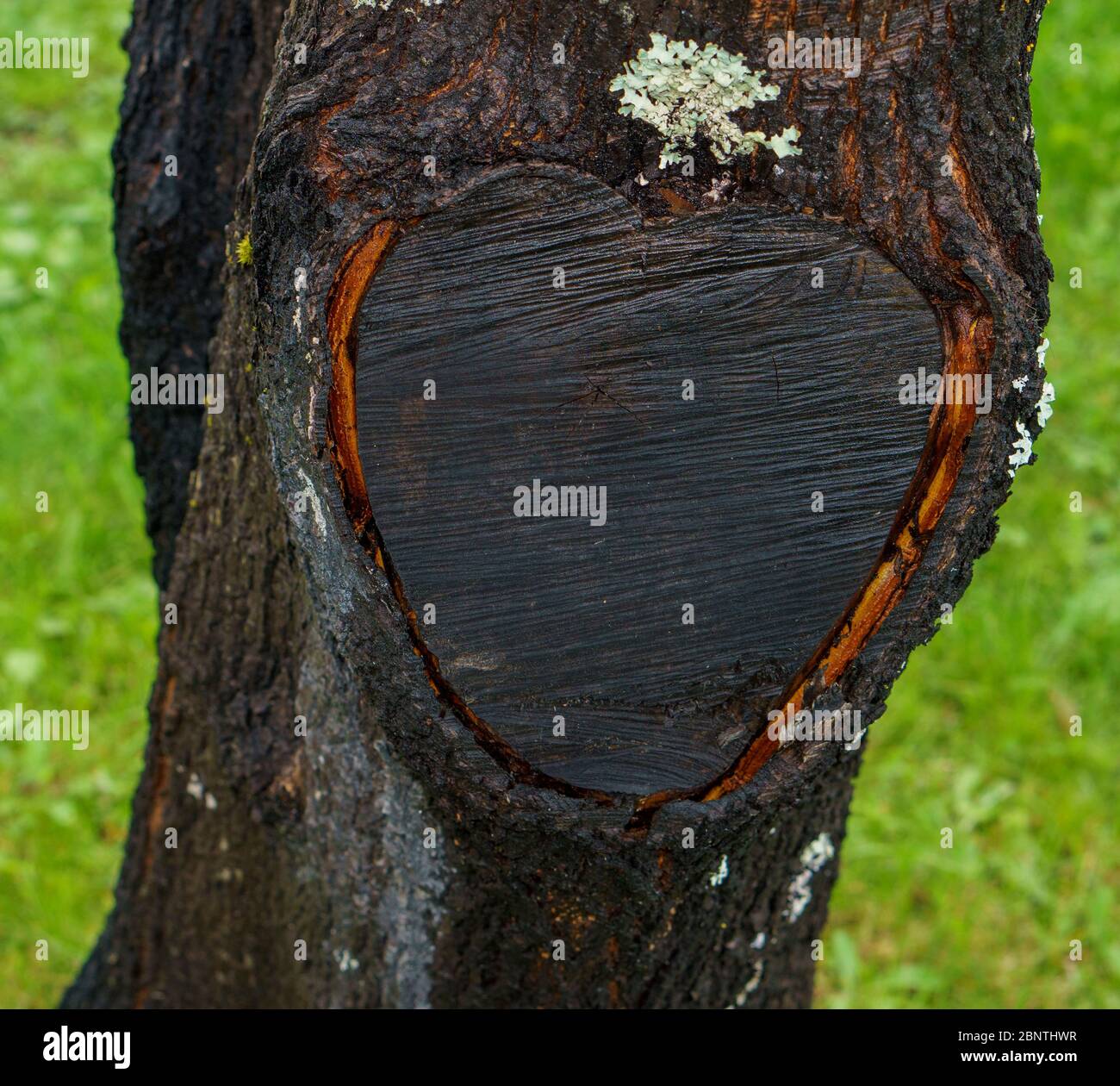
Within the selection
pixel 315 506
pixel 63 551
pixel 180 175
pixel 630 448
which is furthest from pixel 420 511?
pixel 63 551

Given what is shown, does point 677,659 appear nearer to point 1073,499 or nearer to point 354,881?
point 354,881

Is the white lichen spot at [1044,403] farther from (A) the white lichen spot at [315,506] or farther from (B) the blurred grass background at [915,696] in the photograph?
(B) the blurred grass background at [915,696]

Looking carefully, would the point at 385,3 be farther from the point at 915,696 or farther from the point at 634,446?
the point at 915,696

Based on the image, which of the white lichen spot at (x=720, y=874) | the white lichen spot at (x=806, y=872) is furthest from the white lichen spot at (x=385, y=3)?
the white lichen spot at (x=806, y=872)

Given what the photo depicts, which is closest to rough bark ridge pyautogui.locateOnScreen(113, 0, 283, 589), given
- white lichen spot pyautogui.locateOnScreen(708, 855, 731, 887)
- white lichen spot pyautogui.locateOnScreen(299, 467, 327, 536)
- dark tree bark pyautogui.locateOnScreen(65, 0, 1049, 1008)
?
dark tree bark pyautogui.locateOnScreen(65, 0, 1049, 1008)

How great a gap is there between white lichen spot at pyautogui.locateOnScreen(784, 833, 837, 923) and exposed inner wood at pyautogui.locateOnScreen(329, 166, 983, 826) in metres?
0.48

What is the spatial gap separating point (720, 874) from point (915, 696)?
1.82m

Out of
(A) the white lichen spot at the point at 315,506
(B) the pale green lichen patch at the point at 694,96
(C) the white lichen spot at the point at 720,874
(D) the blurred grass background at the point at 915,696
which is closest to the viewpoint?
(B) the pale green lichen patch at the point at 694,96

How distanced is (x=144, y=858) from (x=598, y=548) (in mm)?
1337

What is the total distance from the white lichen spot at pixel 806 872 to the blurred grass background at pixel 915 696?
3.41 feet

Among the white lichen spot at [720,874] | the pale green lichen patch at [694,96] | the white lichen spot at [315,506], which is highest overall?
the pale green lichen patch at [694,96]

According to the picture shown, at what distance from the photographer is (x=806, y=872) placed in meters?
1.94

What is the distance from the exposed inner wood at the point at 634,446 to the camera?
133 centimetres
